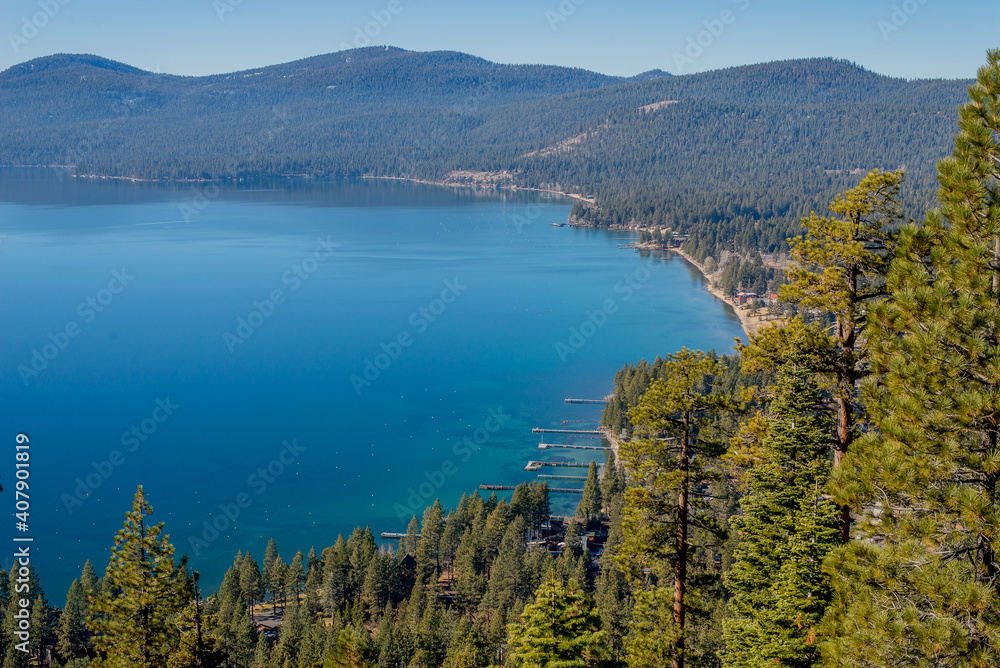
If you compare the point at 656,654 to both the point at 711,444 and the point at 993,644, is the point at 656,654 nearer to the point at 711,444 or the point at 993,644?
the point at 711,444

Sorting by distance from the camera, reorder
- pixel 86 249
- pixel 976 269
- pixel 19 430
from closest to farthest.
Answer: pixel 976 269 < pixel 19 430 < pixel 86 249

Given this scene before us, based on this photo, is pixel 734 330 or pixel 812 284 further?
pixel 734 330

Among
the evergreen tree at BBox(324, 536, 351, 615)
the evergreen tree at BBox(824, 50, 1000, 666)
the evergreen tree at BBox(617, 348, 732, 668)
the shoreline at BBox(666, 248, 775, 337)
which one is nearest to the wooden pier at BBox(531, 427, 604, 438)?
the shoreline at BBox(666, 248, 775, 337)

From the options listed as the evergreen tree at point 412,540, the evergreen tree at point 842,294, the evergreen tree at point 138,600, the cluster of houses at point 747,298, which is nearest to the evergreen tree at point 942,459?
the evergreen tree at point 842,294

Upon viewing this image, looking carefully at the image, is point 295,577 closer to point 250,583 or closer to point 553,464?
point 250,583

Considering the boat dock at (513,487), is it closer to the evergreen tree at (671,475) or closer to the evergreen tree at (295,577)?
the evergreen tree at (295,577)

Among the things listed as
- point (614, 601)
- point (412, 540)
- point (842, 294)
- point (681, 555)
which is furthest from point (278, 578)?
point (842, 294)

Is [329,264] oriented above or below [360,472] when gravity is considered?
above

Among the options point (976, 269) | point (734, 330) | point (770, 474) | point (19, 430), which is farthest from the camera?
point (734, 330)

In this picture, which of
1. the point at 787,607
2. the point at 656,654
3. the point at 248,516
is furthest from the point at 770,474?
the point at 248,516
